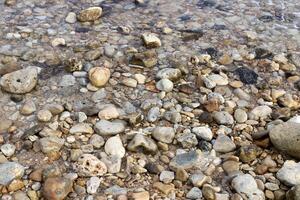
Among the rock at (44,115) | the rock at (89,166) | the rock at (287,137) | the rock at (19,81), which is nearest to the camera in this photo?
the rock at (89,166)

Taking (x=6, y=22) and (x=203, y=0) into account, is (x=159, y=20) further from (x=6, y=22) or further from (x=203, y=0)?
(x=6, y=22)

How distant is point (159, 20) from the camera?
5.70 m

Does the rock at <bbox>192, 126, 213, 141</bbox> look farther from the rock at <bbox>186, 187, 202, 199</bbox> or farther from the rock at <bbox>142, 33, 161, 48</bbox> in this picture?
the rock at <bbox>142, 33, 161, 48</bbox>

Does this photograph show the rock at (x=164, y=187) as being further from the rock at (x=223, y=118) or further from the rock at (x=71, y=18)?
the rock at (x=71, y=18)

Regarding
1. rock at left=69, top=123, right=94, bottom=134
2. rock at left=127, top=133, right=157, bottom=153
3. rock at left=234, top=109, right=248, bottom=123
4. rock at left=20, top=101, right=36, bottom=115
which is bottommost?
rock at left=20, top=101, right=36, bottom=115

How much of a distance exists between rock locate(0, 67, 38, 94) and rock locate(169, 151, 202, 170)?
1.67m

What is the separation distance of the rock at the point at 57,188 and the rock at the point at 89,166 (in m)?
0.16

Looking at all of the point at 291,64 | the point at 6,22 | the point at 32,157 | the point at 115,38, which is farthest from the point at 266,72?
the point at 6,22

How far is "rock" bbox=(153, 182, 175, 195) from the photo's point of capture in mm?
3309

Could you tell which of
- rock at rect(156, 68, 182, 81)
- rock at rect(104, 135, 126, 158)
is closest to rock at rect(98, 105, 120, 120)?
rock at rect(104, 135, 126, 158)

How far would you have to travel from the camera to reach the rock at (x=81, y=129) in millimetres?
3811

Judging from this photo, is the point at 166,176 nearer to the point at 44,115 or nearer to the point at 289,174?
the point at 289,174

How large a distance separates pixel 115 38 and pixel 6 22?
4.79ft

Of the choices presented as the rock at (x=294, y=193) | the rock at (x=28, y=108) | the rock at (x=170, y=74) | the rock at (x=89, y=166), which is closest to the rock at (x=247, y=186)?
the rock at (x=294, y=193)
